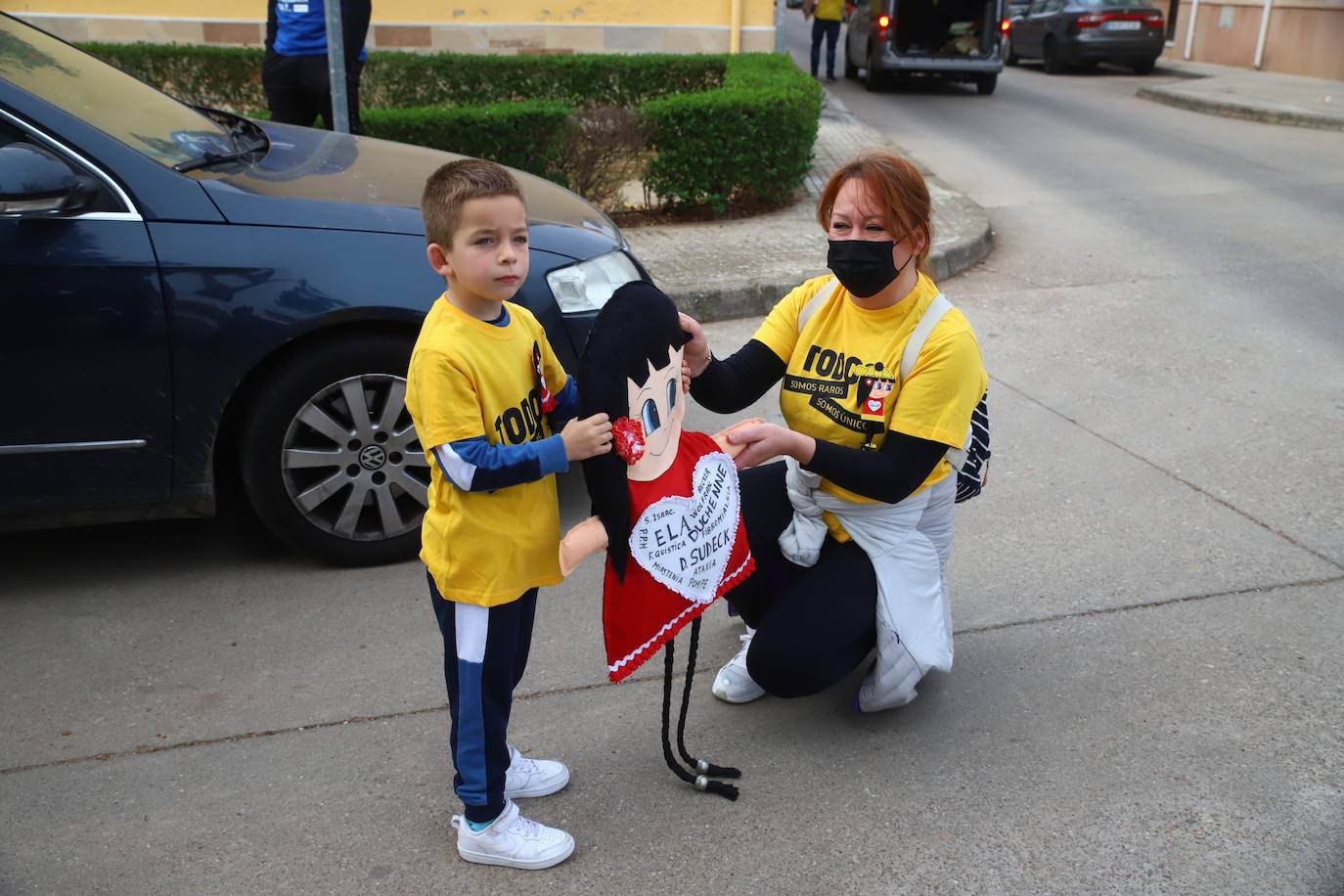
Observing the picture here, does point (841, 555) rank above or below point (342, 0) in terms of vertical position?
below

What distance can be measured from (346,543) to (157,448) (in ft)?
2.13

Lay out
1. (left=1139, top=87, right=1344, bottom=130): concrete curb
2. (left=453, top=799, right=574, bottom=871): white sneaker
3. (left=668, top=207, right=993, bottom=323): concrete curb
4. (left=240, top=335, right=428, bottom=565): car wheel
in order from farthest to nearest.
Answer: (left=1139, top=87, right=1344, bottom=130): concrete curb → (left=668, top=207, right=993, bottom=323): concrete curb → (left=240, top=335, right=428, bottom=565): car wheel → (left=453, top=799, right=574, bottom=871): white sneaker

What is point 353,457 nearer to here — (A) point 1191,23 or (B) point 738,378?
(B) point 738,378

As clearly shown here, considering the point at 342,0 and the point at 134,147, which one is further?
the point at 342,0

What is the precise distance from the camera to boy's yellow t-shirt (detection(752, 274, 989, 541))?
9.27ft

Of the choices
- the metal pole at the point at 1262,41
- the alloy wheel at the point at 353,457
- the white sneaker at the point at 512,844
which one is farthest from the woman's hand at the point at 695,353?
the metal pole at the point at 1262,41

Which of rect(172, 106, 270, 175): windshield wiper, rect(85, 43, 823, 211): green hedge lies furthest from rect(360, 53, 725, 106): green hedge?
rect(172, 106, 270, 175): windshield wiper

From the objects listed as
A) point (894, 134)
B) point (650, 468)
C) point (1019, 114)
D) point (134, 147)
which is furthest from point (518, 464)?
point (1019, 114)

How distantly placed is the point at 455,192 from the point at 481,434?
0.46 metres

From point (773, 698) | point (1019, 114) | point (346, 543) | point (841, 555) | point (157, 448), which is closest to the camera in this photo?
point (841, 555)

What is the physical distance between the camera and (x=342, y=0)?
720cm

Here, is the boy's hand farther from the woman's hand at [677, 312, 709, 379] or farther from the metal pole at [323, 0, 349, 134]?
the metal pole at [323, 0, 349, 134]

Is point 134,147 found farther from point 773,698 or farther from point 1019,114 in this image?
point 1019,114

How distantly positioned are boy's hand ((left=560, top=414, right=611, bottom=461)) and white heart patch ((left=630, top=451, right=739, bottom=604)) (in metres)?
0.21
